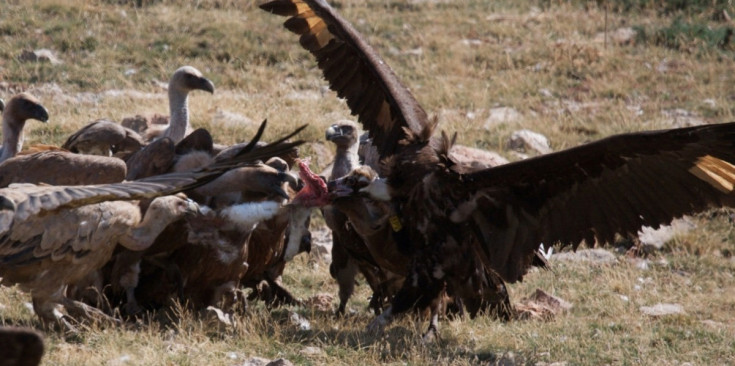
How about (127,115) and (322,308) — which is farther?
(127,115)

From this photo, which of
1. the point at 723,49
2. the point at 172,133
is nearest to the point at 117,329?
the point at 172,133

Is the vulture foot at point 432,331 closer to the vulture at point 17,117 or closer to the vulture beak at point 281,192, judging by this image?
the vulture beak at point 281,192

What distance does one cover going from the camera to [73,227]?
257 inches

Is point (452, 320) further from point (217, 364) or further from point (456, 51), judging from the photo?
point (456, 51)

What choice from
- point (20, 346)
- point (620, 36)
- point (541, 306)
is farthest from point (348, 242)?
point (620, 36)

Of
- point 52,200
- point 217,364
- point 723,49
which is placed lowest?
point 723,49

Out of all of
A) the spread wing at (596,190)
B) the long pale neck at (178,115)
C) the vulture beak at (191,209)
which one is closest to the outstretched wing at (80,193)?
the vulture beak at (191,209)

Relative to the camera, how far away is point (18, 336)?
11.7ft

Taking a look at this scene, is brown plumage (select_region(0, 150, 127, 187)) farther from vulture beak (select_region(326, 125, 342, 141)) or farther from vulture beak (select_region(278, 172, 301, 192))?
vulture beak (select_region(326, 125, 342, 141))

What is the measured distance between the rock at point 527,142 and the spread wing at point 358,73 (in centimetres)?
404

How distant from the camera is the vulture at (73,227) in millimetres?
6344

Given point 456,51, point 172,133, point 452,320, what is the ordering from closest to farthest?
1. point 452,320
2. point 172,133
3. point 456,51

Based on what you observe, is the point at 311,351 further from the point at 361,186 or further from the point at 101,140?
the point at 101,140

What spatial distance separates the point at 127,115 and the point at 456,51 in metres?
5.46
